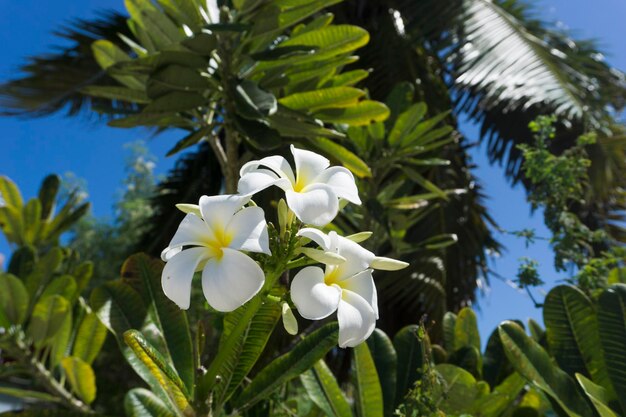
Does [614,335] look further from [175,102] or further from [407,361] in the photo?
[175,102]

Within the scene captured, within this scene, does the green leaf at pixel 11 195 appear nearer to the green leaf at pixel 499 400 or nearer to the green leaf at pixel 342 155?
the green leaf at pixel 342 155

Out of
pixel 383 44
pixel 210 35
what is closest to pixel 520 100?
pixel 383 44

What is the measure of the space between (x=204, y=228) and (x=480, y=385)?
31.4 inches

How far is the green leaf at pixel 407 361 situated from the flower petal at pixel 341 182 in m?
0.61

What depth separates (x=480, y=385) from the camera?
4.20 ft

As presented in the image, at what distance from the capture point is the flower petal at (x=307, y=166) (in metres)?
0.79

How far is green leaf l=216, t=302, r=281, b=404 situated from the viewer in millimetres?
976

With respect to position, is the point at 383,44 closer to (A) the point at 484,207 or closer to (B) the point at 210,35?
(A) the point at 484,207

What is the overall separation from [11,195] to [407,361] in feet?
6.33

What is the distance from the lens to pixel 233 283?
2.09ft

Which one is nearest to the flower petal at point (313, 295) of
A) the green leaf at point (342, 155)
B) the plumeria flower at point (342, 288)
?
the plumeria flower at point (342, 288)

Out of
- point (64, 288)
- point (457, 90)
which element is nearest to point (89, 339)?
point (64, 288)

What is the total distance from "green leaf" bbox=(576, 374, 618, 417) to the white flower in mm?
593

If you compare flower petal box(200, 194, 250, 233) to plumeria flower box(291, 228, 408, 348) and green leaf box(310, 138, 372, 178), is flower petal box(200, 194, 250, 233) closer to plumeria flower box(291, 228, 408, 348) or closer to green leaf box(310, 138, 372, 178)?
plumeria flower box(291, 228, 408, 348)
